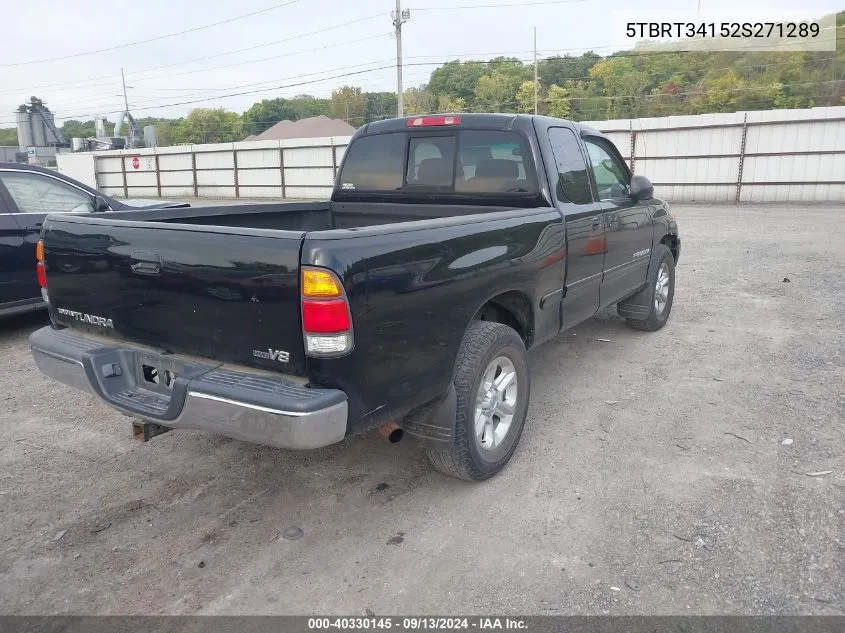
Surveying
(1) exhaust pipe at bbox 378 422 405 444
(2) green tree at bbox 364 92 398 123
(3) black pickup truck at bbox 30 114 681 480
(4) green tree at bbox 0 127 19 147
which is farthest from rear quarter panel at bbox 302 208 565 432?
(4) green tree at bbox 0 127 19 147

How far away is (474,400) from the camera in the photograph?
3.26m

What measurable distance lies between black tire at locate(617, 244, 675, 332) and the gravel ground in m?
0.97

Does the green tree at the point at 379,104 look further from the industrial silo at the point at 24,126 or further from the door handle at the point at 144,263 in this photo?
the door handle at the point at 144,263

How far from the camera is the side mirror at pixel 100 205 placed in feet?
22.3

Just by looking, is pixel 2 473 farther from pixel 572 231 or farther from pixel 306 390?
pixel 572 231

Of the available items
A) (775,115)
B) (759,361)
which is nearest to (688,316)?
(759,361)

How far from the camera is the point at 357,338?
8.39 feet

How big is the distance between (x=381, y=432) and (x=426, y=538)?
53 cm

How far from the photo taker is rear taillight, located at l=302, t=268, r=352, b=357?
2.46 meters

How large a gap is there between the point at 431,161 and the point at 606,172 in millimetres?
1523

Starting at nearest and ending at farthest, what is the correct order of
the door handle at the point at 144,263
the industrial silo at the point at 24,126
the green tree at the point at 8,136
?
the door handle at the point at 144,263, the industrial silo at the point at 24,126, the green tree at the point at 8,136

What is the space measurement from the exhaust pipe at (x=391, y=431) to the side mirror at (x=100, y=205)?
514 centimetres

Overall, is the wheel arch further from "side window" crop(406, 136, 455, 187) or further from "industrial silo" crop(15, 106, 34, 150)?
"industrial silo" crop(15, 106, 34, 150)

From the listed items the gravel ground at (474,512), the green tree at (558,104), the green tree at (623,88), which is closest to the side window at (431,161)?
the gravel ground at (474,512)
